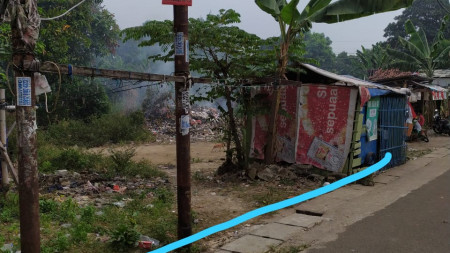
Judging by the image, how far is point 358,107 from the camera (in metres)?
8.95

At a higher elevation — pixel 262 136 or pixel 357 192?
pixel 262 136

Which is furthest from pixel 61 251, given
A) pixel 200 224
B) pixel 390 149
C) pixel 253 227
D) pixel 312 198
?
pixel 390 149

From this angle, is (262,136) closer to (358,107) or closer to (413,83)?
(358,107)

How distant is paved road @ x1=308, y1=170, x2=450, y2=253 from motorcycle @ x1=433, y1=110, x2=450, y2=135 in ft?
40.2

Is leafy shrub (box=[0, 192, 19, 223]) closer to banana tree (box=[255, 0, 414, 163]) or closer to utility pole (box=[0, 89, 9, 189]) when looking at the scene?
utility pole (box=[0, 89, 9, 189])

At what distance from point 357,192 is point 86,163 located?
21.0 ft

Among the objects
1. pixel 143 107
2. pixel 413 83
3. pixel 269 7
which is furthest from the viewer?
pixel 143 107

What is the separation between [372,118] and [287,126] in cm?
211

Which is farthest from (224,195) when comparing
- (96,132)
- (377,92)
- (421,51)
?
(421,51)

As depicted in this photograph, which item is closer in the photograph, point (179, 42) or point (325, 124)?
point (179, 42)

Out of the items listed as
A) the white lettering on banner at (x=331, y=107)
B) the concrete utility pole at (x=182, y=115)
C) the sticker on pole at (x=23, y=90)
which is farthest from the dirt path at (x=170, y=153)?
the sticker on pole at (x=23, y=90)

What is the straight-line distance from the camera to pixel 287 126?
32.4 feet

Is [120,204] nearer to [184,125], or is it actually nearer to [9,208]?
[9,208]
